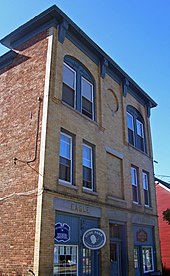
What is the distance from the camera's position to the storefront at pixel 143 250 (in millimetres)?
15719

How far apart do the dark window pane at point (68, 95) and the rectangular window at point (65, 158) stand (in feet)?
5.62

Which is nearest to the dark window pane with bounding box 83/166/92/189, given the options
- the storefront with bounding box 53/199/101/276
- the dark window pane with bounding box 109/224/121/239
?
the storefront with bounding box 53/199/101/276

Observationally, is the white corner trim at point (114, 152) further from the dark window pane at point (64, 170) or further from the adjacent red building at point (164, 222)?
the adjacent red building at point (164, 222)

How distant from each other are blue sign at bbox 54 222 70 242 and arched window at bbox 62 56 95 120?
5342 millimetres

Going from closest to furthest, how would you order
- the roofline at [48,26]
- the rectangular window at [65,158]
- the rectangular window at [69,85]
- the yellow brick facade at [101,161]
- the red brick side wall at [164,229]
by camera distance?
the yellow brick facade at [101,161] < the rectangular window at [65,158] < the roofline at [48,26] < the rectangular window at [69,85] < the red brick side wall at [164,229]

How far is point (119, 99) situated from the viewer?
18.1 metres

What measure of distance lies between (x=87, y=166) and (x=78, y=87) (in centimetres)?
383

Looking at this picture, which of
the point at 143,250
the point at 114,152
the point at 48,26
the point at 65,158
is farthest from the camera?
the point at 143,250

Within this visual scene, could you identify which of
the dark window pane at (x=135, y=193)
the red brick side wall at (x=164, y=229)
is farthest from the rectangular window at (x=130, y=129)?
the red brick side wall at (x=164, y=229)

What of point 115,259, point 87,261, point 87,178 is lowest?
point 115,259

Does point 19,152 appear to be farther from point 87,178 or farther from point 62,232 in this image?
point 62,232

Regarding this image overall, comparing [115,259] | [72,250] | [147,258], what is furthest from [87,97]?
[147,258]

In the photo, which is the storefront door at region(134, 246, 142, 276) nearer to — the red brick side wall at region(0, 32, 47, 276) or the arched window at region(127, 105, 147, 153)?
the arched window at region(127, 105, 147, 153)

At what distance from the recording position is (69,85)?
14.1 metres
